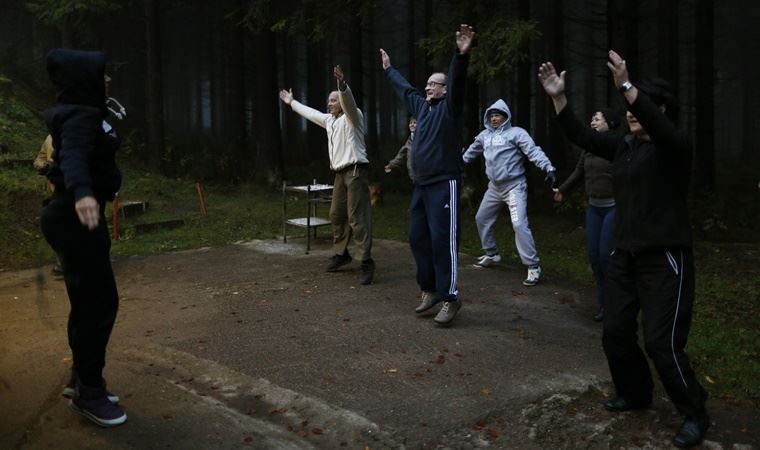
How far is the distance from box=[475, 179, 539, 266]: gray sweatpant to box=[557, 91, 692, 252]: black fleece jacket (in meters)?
A: 4.18

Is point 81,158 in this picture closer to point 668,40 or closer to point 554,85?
point 554,85

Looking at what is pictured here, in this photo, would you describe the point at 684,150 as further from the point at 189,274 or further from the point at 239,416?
the point at 189,274

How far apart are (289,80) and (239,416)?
1138 inches

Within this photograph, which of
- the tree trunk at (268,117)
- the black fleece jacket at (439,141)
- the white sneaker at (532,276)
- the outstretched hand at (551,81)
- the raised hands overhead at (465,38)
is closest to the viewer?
the outstretched hand at (551,81)

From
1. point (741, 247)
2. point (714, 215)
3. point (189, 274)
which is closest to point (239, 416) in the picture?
point (189, 274)

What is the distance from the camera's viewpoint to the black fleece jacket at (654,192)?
461 centimetres

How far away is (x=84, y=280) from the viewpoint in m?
4.71

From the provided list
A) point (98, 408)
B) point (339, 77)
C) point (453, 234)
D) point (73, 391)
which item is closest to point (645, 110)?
point (453, 234)

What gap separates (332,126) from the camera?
9602 mm

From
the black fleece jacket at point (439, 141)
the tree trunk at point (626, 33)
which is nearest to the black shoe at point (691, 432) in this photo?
the black fleece jacket at point (439, 141)

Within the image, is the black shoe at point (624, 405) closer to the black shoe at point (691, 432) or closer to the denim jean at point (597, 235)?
the black shoe at point (691, 432)

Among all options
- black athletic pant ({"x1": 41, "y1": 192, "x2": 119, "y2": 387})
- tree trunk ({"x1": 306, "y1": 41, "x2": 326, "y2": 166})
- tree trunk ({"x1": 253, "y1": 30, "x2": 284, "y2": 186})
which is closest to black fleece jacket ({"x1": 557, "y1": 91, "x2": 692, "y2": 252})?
black athletic pant ({"x1": 41, "y1": 192, "x2": 119, "y2": 387})

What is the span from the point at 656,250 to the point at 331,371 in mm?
2620

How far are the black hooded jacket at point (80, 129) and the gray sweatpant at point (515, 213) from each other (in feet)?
18.0
